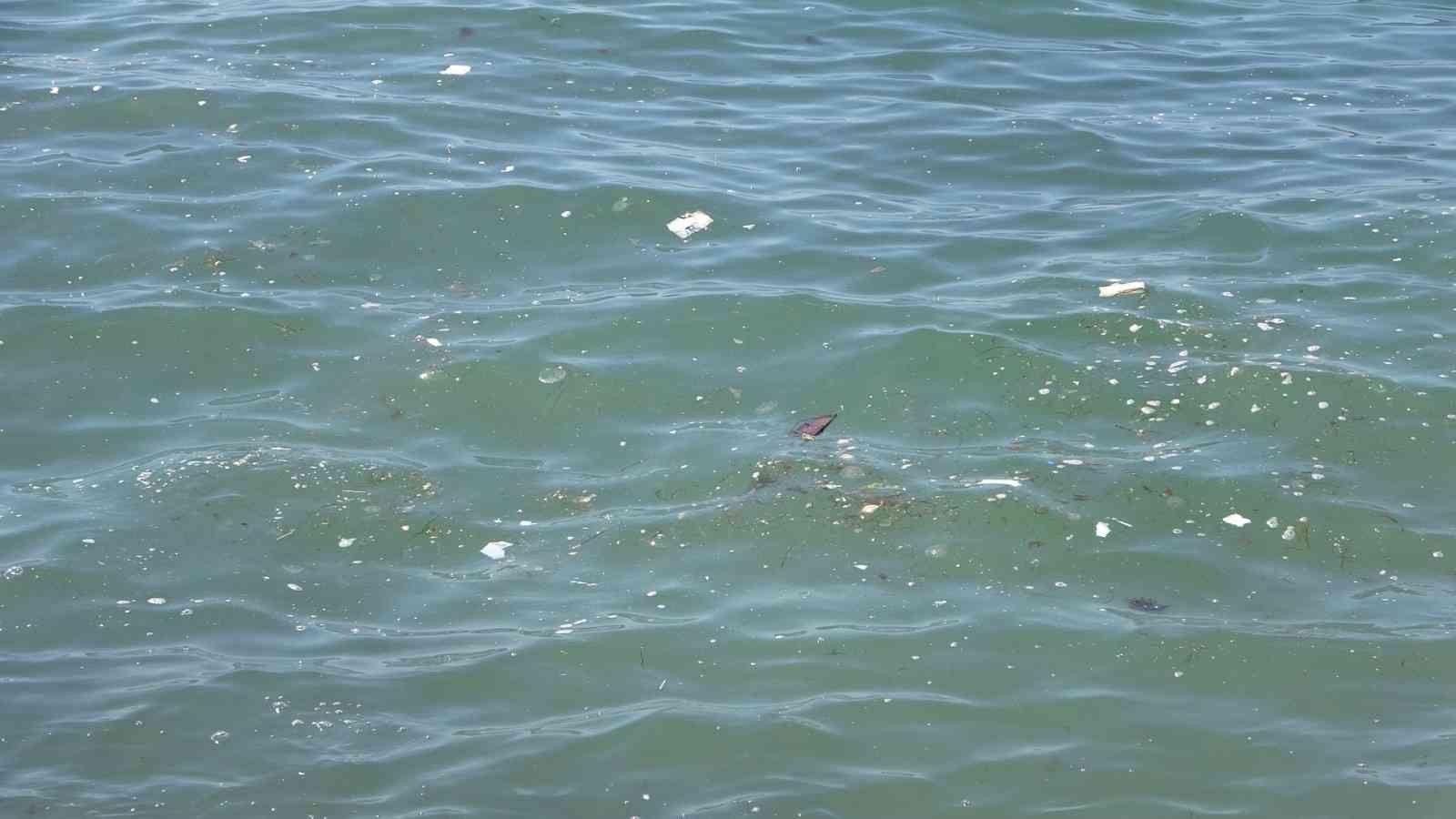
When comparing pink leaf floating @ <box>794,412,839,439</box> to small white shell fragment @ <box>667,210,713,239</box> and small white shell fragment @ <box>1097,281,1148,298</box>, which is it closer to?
small white shell fragment @ <box>1097,281,1148,298</box>

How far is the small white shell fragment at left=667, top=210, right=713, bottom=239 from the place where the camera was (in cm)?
880

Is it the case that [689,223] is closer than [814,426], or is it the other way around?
[814,426]

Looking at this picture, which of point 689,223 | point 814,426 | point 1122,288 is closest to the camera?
point 814,426

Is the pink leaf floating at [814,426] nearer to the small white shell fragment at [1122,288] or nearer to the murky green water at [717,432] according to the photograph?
the murky green water at [717,432]

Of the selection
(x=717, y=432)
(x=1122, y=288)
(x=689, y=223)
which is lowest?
(x=717, y=432)

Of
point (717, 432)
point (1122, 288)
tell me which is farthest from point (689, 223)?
point (1122, 288)

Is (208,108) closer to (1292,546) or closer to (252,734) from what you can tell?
(252,734)

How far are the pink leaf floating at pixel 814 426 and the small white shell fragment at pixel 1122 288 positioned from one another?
1.73m

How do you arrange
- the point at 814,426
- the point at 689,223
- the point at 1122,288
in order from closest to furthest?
the point at 814,426, the point at 1122,288, the point at 689,223

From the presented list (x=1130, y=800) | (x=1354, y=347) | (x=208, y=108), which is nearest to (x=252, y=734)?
(x=1130, y=800)

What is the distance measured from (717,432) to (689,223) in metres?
2.14

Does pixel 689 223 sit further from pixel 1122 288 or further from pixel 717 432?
pixel 1122 288

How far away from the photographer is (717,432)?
7035 mm

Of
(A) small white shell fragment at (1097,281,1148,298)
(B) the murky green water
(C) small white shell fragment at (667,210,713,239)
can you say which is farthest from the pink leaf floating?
(C) small white shell fragment at (667,210,713,239)
